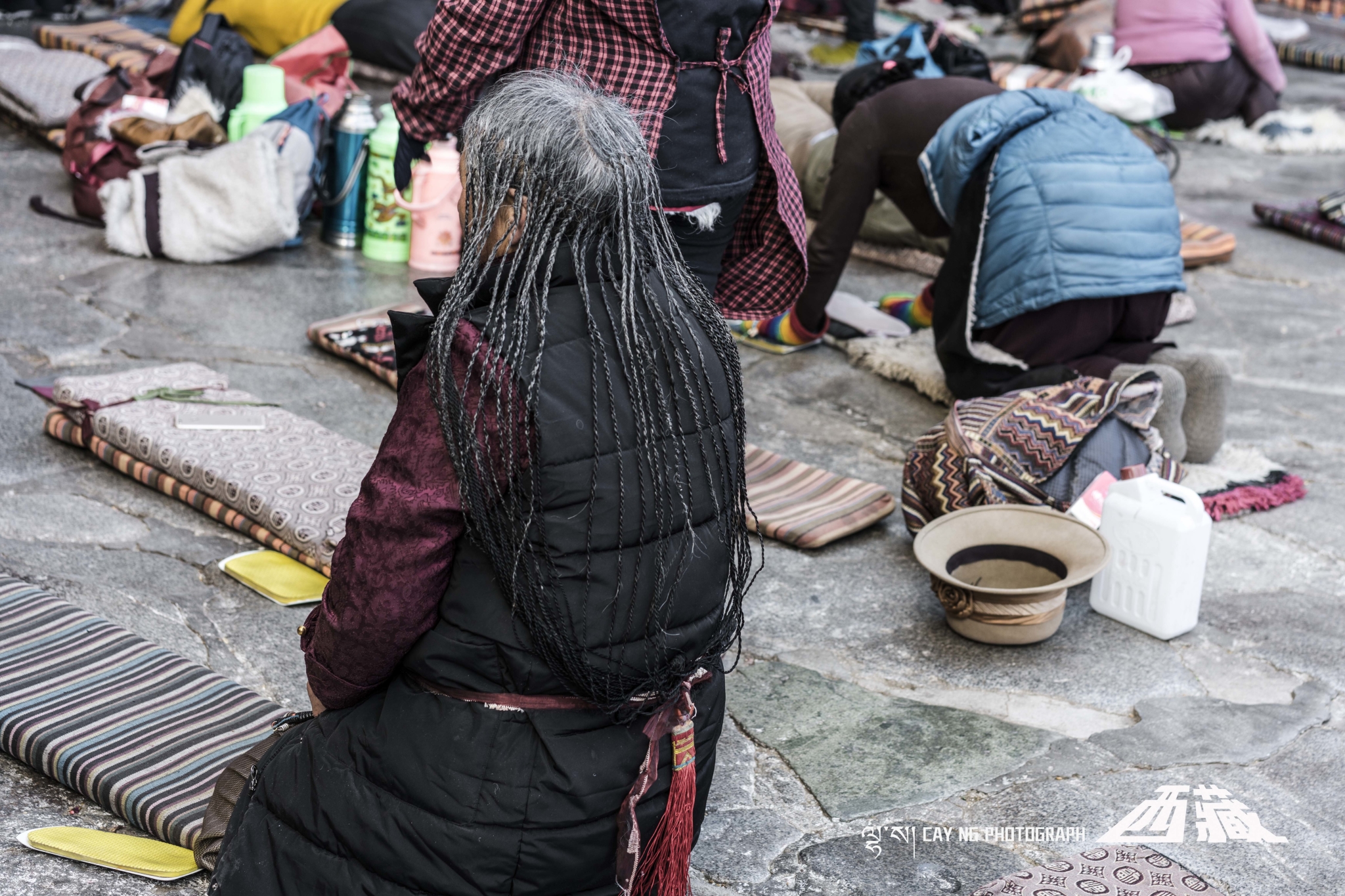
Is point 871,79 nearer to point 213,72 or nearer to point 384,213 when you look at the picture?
point 384,213

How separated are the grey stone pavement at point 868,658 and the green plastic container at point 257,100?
89 cm

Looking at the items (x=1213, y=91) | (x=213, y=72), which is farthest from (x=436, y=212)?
(x=1213, y=91)

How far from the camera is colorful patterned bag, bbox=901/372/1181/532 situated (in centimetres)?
300

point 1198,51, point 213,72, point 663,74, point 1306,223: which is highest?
point 663,74

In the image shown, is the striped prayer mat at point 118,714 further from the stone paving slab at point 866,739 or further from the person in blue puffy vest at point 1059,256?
the person in blue puffy vest at point 1059,256

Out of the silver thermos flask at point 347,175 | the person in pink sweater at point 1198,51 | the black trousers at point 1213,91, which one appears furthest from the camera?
the black trousers at point 1213,91

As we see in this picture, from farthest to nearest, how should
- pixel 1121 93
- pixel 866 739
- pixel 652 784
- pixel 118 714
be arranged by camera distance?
pixel 1121 93 → pixel 866 739 → pixel 118 714 → pixel 652 784

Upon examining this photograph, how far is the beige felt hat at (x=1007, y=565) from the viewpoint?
2680 mm

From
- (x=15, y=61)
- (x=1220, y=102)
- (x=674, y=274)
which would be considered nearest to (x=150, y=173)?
(x=15, y=61)

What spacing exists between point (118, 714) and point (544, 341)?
1.14 m

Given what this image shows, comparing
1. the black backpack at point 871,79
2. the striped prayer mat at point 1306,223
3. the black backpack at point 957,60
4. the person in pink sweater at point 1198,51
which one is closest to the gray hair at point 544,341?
the black backpack at point 871,79

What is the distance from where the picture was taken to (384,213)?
4785 mm

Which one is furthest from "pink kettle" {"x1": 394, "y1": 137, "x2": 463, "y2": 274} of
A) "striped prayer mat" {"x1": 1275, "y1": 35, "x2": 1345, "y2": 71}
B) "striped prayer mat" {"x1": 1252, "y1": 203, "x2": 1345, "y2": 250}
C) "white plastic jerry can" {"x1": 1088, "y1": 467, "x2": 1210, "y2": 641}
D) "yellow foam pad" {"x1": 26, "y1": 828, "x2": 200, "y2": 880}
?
"striped prayer mat" {"x1": 1275, "y1": 35, "x2": 1345, "y2": 71}

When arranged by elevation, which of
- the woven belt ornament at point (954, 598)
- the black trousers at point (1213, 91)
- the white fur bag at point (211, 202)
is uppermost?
the black trousers at point (1213, 91)
